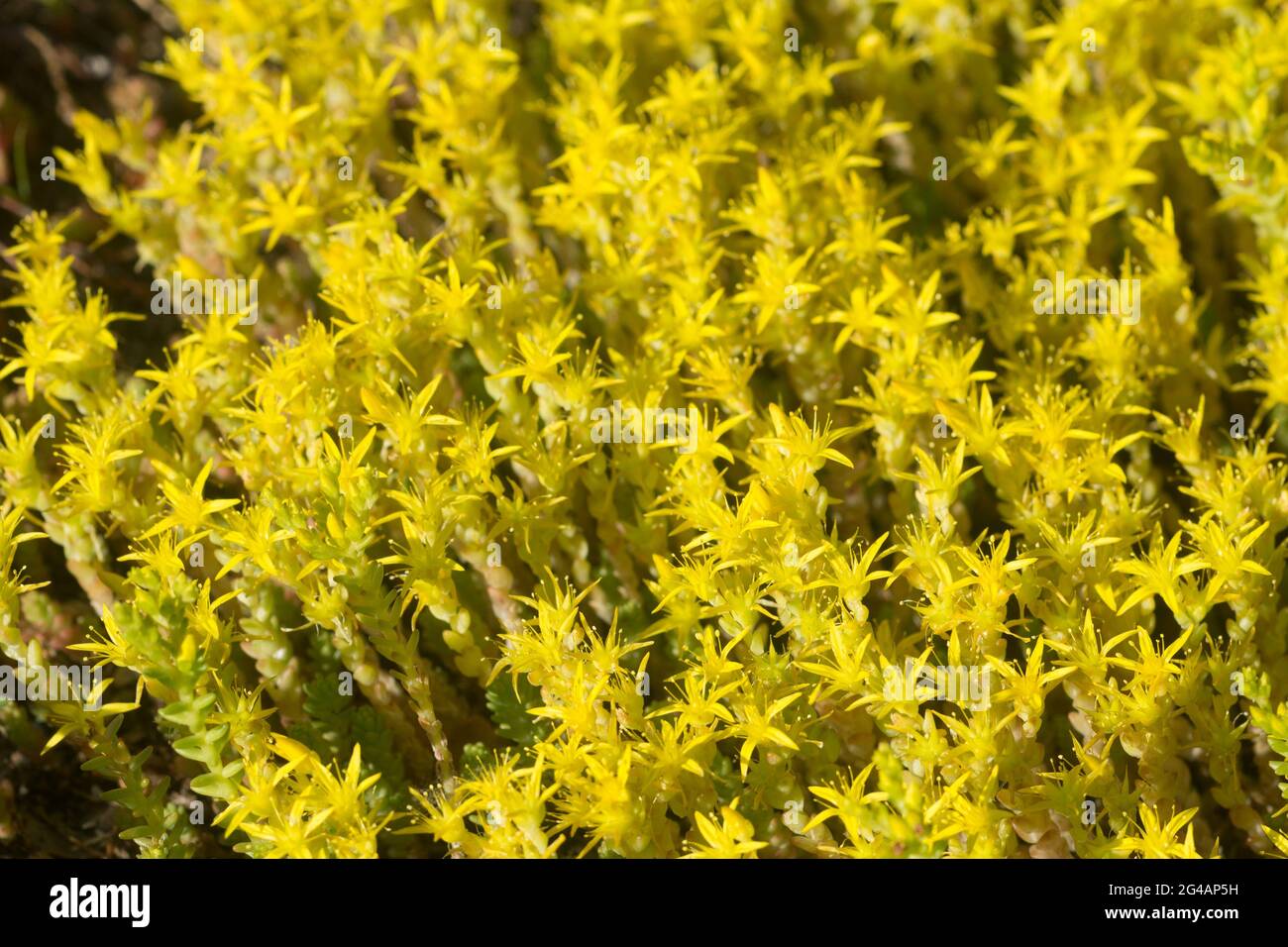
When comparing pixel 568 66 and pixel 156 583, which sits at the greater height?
pixel 568 66

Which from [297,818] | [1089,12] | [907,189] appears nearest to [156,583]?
[297,818]

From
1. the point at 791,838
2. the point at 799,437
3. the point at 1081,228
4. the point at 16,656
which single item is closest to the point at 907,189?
the point at 1081,228

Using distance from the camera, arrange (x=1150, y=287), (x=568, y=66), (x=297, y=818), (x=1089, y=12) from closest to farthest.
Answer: (x=297, y=818) → (x=1150, y=287) → (x=1089, y=12) → (x=568, y=66)

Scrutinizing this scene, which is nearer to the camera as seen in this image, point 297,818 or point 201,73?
point 297,818

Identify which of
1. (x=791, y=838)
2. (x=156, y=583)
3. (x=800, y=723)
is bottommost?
(x=791, y=838)

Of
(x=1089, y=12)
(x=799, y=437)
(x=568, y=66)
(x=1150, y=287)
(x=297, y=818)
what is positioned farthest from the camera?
(x=568, y=66)

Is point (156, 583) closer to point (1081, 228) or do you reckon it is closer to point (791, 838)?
point (791, 838)

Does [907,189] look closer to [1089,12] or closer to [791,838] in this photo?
[1089,12]
